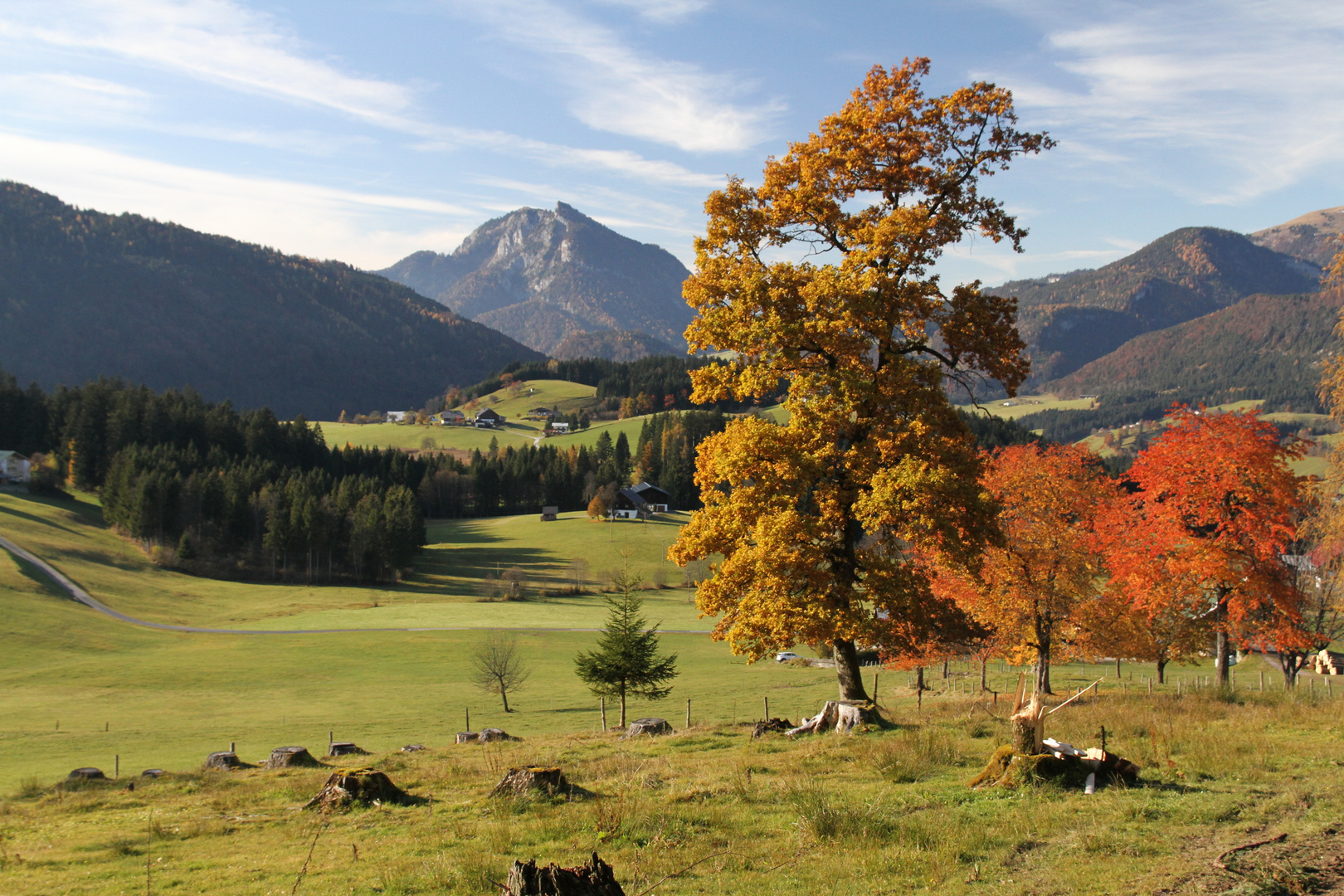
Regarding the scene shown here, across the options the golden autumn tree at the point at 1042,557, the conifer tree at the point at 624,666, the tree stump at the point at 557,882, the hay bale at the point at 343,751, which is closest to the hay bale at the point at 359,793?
the tree stump at the point at 557,882

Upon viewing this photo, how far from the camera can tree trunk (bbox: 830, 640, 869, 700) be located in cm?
1833

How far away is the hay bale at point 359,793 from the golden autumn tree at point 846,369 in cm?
714

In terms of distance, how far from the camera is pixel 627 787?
1281 cm

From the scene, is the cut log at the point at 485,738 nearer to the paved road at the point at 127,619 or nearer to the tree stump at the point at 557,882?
the tree stump at the point at 557,882

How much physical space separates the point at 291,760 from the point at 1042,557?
25.5m

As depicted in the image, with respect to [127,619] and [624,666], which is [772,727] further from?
[127,619]

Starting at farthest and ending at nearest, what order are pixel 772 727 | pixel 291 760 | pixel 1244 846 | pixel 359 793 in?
pixel 291 760 < pixel 772 727 < pixel 359 793 < pixel 1244 846

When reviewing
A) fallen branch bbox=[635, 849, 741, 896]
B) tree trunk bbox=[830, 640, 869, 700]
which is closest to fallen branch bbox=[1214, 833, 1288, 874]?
fallen branch bbox=[635, 849, 741, 896]

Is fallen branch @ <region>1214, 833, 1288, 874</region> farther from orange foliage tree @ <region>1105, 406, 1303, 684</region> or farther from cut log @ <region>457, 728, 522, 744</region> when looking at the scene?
cut log @ <region>457, 728, 522, 744</region>

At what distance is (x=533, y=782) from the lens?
486 inches

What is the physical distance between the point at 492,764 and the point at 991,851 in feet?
39.1

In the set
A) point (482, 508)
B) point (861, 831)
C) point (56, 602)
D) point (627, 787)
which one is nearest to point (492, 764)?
point (627, 787)

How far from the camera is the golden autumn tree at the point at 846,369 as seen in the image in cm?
1650

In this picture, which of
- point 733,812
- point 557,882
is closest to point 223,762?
point 733,812
